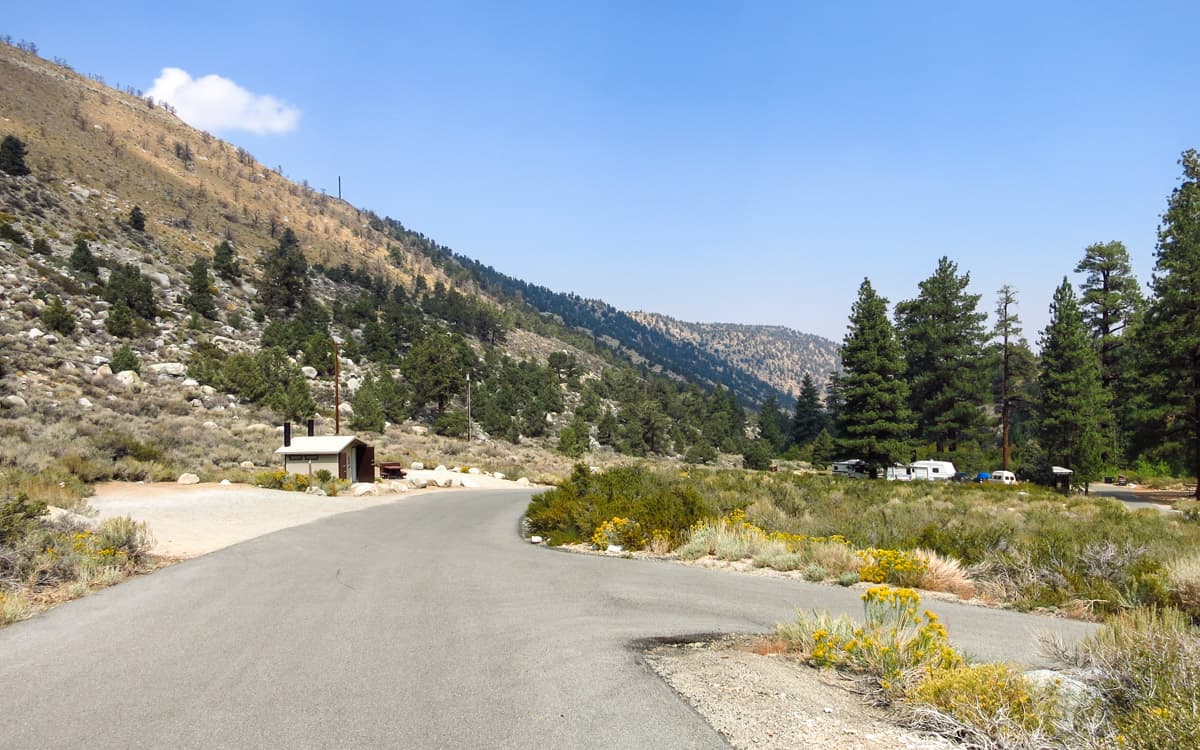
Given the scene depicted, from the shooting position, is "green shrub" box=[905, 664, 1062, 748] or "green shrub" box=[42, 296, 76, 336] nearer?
"green shrub" box=[905, 664, 1062, 748]

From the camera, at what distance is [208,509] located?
19.2 m

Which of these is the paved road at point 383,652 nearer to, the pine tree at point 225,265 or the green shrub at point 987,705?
the green shrub at point 987,705

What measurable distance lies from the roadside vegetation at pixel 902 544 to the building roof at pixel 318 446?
15518 mm

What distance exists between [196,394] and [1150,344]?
57.8 metres

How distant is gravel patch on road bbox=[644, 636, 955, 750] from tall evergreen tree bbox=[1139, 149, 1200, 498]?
140ft

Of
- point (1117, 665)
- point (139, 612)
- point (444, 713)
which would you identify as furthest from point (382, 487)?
point (1117, 665)

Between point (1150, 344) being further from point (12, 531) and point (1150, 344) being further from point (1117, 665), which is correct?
point (12, 531)

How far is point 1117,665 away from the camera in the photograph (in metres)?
4.53

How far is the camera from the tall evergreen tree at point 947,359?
51.1m

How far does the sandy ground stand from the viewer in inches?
568

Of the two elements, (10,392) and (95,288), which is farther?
(95,288)

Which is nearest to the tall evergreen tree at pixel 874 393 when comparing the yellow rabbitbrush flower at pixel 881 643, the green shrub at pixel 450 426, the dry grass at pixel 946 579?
the green shrub at pixel 450 426

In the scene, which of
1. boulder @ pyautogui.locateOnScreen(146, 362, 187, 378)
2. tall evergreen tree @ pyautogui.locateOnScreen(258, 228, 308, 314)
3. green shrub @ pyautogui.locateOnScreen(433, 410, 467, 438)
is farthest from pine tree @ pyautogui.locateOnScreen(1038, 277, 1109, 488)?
tall evergreen tree @ pyautogui.locateOnScreen(258, 228, 308, 314)

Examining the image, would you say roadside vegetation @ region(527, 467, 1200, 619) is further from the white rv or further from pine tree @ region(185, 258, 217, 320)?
pine tree @ region(185, 258, 217, 320)
